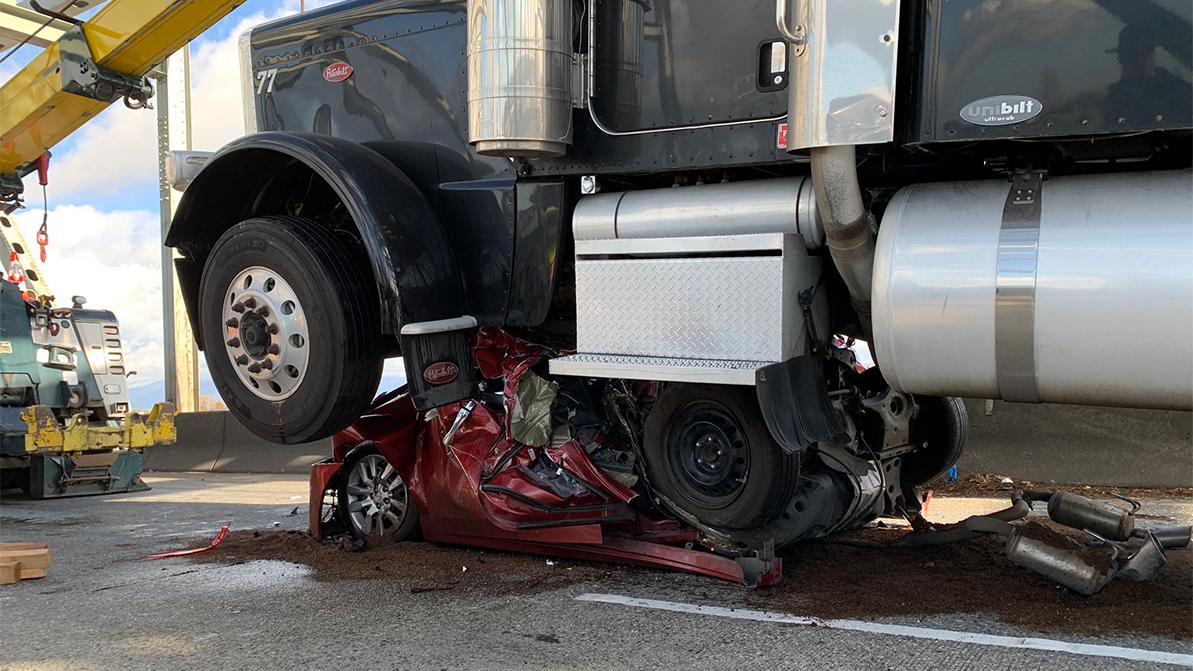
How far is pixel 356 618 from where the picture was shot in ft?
12.9

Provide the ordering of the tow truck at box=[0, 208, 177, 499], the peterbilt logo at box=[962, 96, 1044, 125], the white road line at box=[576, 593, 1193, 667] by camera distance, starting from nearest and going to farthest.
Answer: the peterbilt logo at box=[962, 96, 1044, 125] < the white road line at box=[576, 593, 1193, 667] < the tow truck at box=[0, 208, 177, 499]

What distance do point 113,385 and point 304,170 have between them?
5.68m

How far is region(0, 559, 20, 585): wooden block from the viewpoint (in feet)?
15.8

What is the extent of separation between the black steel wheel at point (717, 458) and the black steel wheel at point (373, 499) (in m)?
1.56

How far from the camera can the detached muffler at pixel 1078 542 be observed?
12.5 feet

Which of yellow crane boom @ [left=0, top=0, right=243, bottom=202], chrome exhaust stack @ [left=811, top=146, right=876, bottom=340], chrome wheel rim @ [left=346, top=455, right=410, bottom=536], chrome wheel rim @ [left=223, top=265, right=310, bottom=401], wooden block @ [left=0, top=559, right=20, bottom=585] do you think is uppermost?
yellow crane boom @ [left=0, top=0, right=243, bottom=202]

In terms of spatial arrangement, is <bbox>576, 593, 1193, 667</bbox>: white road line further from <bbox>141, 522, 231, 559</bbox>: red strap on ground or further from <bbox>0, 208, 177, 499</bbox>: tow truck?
<bbox>0, 208, 177, 499</bbox>: tow truck

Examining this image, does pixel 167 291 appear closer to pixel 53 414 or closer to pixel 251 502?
pixel 53 414

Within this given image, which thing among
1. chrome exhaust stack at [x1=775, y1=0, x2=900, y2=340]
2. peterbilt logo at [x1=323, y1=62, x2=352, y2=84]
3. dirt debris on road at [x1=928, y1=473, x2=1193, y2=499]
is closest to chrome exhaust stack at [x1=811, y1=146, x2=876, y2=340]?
chrome exhaust stack at [x1=775, y1=0, x2=900, y2=340]

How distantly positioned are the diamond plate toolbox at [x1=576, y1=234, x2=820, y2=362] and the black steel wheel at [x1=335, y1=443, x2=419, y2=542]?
1636mm

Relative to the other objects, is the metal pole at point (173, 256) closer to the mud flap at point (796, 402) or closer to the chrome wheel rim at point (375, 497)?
the chrome wheel rim at point (375, 497)

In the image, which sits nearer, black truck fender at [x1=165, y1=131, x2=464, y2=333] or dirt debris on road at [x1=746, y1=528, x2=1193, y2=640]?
dirt debris on road at [x1=746, y1=528, x2=1193, y2=640]

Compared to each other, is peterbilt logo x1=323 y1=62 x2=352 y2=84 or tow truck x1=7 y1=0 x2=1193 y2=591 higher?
peterbilt logo x1=323 y1=62 x2=352 y2=84

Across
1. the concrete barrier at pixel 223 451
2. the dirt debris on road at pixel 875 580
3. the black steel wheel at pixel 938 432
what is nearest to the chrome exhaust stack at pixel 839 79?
the dirt debris on road at pixel 875 580
